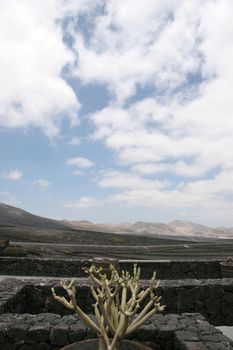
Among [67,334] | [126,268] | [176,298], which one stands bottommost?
[67,334]

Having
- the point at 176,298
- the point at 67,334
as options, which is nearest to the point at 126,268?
the point at 176,298

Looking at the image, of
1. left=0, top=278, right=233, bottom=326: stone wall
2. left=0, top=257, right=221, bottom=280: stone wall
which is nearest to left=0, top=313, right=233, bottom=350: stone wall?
left=0, top=278, right=233, bottom=326: stone wall

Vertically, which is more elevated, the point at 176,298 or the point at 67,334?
the point at 176,298

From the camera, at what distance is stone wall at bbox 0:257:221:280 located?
12656mm

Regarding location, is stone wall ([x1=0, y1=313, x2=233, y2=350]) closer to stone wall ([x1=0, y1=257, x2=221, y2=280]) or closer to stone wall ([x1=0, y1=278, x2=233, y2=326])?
stone wall ([x1=0, y1=278, x2=233, y2=326])

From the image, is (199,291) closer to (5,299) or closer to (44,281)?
(44,281)

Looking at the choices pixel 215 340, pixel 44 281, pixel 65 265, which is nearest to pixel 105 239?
pixel 65 265

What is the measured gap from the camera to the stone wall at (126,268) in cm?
1266

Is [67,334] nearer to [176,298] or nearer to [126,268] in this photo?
[176,298]

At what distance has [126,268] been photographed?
12.7 metres

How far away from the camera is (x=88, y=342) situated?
3.97m

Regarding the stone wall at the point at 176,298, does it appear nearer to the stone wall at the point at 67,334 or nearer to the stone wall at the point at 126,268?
the stone wall at the point at 67,334

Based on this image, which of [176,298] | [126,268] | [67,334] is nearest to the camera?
[67,334]

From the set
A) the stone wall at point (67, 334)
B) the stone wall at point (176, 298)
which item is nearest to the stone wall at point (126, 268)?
the stone wall at point (176, 298)
